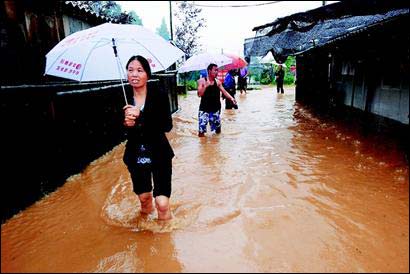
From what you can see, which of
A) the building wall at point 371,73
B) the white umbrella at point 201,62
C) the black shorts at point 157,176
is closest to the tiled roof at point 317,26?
the building wall at point 371,73

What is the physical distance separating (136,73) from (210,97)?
499 centimetres

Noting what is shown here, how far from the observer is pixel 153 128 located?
3334 millimetres

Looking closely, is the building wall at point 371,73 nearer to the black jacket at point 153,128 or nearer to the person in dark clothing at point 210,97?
the person in dark clothing at point 210,97

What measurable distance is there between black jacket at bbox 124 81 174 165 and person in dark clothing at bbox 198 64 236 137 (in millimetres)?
4627

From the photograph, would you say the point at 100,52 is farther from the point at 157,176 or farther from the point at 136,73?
the point at 157,176

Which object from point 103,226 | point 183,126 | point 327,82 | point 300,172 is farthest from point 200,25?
point 103,226

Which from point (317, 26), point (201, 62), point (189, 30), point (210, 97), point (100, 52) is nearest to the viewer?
point (100, 52)

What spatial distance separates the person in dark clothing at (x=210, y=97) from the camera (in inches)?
313

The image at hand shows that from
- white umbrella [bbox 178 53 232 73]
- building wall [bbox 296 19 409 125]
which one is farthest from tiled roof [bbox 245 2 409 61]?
white umbrella [bbox 178 53 232 73]

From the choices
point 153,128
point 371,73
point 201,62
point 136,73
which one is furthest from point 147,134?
point 371,73

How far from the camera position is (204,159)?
6.68 m

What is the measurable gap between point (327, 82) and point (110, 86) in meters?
9.09

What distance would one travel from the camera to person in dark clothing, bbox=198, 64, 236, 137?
313 inches

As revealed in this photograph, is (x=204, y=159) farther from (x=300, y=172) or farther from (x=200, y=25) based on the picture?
(x=200, y=25)
